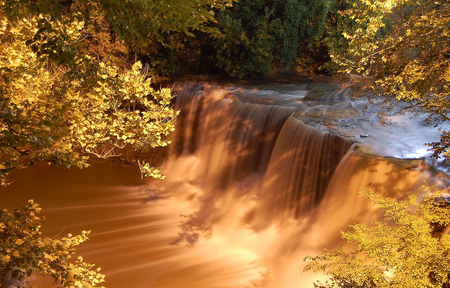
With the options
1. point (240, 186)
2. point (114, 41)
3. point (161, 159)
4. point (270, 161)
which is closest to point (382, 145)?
point (270, 161)

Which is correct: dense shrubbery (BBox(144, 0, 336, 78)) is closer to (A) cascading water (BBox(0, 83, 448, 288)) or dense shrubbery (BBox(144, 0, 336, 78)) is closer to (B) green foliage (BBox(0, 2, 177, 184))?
(A) cascading water (BBox(0, 83, 448, 288))

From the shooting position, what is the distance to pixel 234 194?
11.2 m

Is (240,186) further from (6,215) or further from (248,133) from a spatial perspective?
(6,215)

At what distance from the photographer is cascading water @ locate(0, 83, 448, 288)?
25.8 ft

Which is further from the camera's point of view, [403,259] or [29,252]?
[403,259]

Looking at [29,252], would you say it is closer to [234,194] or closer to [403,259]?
[403,259]

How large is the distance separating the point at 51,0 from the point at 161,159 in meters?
10.5

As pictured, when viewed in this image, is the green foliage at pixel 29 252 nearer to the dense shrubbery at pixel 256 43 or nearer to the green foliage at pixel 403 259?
the green foliage at pixel 403 259

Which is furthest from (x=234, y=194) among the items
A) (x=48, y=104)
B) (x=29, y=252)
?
(x=29, y=252)

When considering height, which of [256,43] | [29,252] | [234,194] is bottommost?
[234,194]

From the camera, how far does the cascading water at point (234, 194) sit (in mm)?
7852

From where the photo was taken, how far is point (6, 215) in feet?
12.1

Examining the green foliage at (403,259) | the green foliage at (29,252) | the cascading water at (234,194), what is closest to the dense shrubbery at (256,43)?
the cascading water at (234,194)

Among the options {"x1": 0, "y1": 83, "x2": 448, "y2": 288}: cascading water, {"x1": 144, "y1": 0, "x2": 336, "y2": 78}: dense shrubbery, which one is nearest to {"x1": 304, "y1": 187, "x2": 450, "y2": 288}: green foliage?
{"x1": 0, "y1": 83, "x2": 448, "y2": 288}: cascading water
